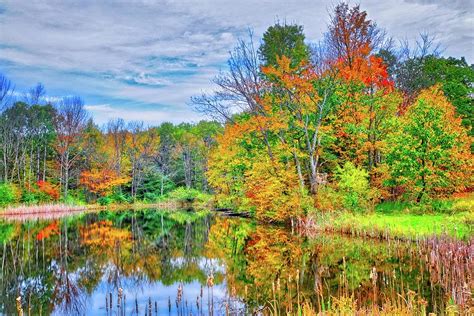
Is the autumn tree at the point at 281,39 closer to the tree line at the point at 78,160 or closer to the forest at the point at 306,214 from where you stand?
the forest at the point at 306,214

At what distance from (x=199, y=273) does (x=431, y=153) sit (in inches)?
543

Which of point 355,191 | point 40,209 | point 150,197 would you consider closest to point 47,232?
point 355,191

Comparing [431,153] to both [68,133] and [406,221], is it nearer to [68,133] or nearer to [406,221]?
[406,221]

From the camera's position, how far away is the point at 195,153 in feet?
220

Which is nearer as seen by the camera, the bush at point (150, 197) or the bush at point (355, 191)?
the bush at point (355, 191)

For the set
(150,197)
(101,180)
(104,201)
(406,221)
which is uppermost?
(101,180)

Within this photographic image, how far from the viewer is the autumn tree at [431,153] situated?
70.4ft

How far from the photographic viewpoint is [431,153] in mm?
21469

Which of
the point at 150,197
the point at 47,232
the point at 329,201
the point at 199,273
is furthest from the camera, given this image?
the point at 150,197

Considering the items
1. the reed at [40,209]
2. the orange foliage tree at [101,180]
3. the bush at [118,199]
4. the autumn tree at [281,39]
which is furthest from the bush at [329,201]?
the bush at [118,199]

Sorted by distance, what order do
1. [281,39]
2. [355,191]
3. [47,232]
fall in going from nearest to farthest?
[355,191] < [47,232] < [281,39]

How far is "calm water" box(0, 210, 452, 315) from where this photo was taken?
993 cm

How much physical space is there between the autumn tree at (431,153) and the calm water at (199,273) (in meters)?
6.38

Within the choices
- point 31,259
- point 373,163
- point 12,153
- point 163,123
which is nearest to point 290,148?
point 373,163
